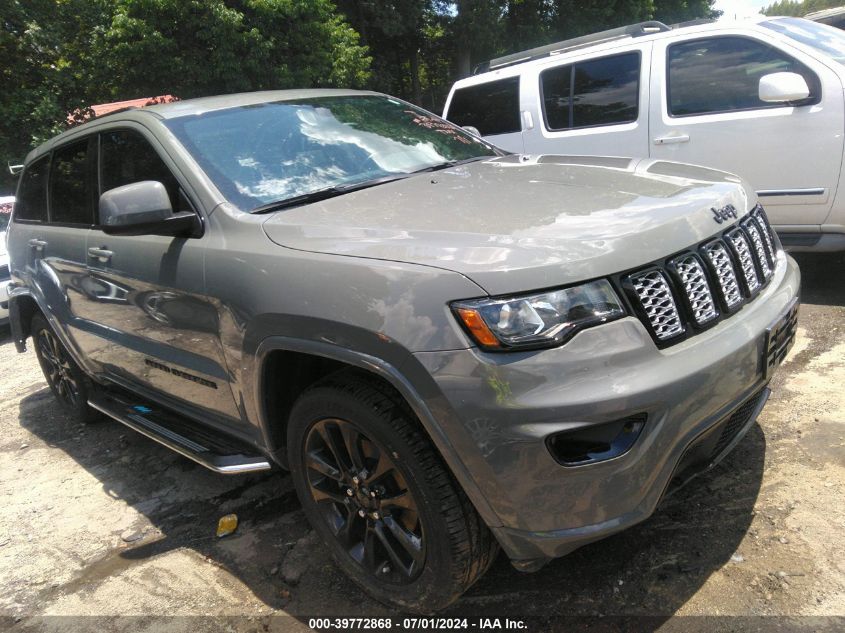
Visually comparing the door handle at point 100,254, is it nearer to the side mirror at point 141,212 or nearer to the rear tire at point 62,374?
the side mirror at point 141,212

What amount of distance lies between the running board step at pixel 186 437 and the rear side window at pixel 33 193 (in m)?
1.37

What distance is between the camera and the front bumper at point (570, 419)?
5.81 feet

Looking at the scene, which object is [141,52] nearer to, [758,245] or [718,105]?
[718,105]

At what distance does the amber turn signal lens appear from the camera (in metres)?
1.80

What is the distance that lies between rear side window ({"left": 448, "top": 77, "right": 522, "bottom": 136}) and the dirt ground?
11.7ft

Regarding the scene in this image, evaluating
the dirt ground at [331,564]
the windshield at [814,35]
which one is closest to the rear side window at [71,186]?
the dirt ground at [331,564]

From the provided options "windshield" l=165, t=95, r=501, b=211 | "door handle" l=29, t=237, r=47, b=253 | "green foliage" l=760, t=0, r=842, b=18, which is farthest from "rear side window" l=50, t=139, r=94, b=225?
"green foliage" l=760, t=0, r=842, b=18

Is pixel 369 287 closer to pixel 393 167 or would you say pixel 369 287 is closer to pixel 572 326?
pixel 572 326

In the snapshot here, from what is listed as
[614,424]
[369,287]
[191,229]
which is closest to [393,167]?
[191,229]

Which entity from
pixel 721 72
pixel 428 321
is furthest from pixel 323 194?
pixel 721 72

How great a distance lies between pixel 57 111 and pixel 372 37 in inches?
430

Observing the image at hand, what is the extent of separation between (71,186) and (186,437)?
5.89ft

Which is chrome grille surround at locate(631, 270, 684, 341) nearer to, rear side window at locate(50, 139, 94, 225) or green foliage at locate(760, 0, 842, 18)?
rear side window at locate(50, 139, 94, 225)

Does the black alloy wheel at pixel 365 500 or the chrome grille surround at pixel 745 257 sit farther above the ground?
the chrome grille surround at pixel 745 257
